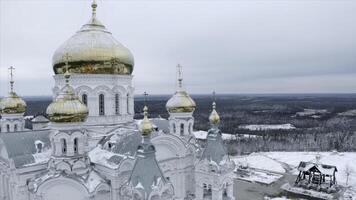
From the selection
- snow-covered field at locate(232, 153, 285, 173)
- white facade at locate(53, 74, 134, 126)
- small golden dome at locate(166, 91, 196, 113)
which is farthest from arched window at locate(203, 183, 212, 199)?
snow-covered field at locate(232, 153, 285, 173)

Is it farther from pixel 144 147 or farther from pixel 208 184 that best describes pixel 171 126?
pixel 144 147

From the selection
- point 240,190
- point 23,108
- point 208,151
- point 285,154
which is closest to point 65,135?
point 208,151

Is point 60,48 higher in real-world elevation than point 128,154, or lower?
higher

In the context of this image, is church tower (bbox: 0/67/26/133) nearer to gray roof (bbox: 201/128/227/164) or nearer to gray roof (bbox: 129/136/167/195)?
gray roof (bbox: 129/136/167/195)

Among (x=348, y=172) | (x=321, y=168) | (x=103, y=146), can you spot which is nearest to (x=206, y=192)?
(x=103, y=146)

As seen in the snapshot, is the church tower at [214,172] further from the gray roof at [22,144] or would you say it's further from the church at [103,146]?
the gray roof at [22,144]

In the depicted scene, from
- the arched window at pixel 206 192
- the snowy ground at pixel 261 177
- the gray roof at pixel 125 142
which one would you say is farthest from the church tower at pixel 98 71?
the snowy ground at pixel 261 177

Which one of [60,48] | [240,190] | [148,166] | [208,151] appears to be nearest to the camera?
[148,166]

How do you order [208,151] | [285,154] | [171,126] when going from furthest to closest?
1. [285,154]
2. [171,126]
3. [208,151]
